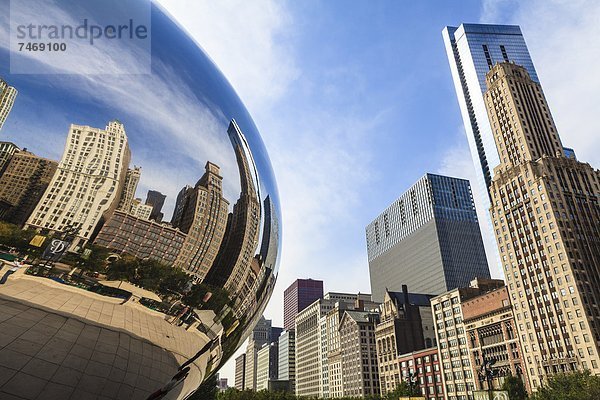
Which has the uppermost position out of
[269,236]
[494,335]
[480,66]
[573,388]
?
[480,66]

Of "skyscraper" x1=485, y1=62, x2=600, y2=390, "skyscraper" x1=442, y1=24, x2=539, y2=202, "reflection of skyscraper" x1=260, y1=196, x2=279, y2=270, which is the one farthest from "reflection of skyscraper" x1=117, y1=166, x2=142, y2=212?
"skyscraper" x1=442, y1=24, x2=539, y2=202

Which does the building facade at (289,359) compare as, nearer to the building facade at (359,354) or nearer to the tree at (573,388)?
the building facade at (359,354)

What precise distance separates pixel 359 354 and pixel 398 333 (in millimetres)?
15219

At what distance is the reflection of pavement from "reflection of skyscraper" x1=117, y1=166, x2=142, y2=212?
1.86 ft

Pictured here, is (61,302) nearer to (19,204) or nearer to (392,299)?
(19,204)

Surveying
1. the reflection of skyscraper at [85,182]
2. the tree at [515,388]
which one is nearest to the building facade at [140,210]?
the reflection of skyscraper at [85,182]

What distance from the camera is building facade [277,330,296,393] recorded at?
528ft

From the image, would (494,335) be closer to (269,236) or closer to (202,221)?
(269,236)

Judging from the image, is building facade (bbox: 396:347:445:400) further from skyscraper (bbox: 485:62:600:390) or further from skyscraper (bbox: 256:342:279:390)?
skyscraper (bbox: 256:342:279:390)

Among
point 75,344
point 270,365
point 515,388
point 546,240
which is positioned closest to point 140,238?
point 75,344

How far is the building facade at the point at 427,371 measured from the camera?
79.1m

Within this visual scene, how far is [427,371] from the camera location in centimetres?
8250

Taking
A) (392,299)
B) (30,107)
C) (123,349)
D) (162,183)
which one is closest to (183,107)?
(162,183)

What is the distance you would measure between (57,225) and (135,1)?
5.72 feet
